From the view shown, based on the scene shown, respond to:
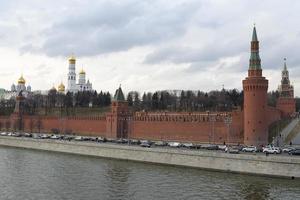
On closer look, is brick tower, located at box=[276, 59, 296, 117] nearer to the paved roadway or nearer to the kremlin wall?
the kremlin wall

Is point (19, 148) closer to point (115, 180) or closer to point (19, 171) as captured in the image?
point (19, 171)

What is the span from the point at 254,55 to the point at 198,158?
14.0 meters

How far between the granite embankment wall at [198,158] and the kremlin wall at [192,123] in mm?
10204

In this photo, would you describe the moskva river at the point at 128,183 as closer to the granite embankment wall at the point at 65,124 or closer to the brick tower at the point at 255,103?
the brick tower at the point at 255,103

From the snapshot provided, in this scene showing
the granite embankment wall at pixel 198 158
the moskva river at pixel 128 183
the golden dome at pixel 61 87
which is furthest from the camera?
the golden dome at pixel 61 87

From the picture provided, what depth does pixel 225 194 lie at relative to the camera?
89.5 ft

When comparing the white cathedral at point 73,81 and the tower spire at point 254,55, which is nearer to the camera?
the tower spire at point 254,55

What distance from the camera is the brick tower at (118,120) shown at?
6034 cm

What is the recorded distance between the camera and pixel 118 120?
60.5 metres

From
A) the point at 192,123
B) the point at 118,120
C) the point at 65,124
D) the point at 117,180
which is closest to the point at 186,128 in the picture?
the point at 192,123

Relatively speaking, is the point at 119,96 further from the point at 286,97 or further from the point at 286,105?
the point at 286,105

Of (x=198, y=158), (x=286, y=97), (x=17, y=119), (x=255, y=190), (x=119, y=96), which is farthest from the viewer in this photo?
(x=286, y=97)

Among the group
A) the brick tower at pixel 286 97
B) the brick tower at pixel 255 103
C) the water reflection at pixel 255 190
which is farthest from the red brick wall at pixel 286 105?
the water reflection at pixel 255 190

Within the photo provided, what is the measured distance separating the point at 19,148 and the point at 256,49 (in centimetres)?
2969
